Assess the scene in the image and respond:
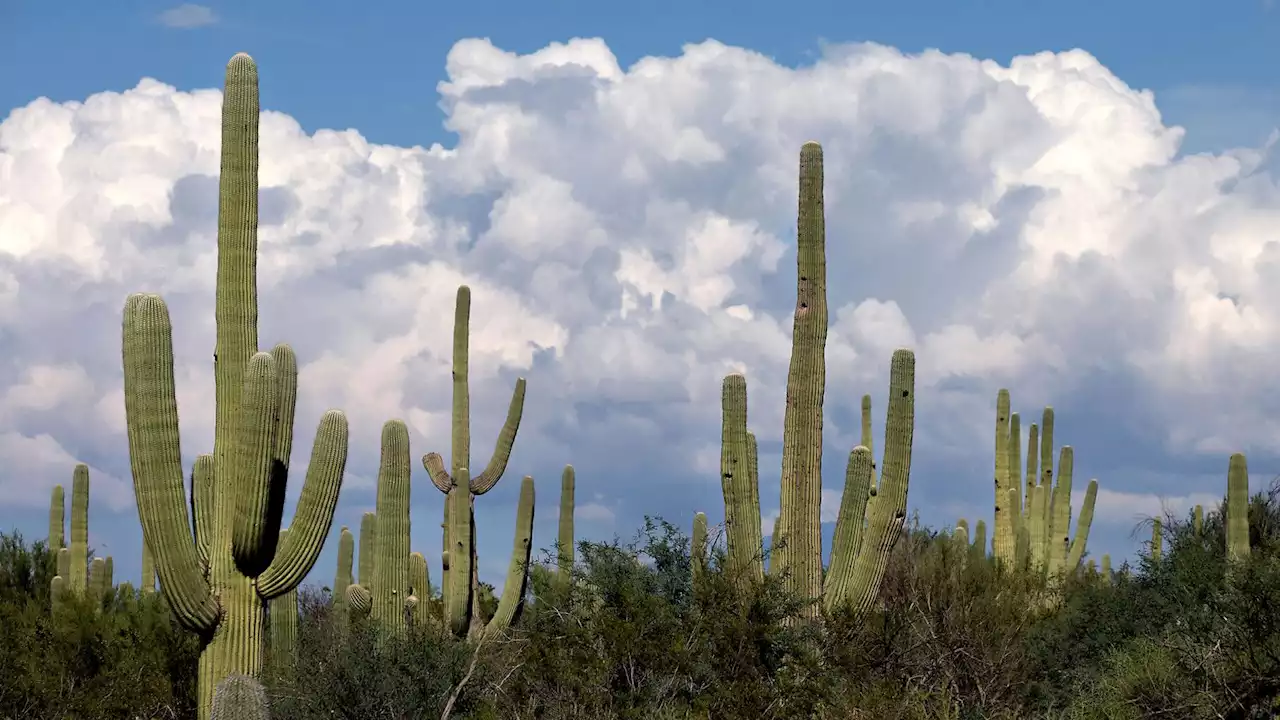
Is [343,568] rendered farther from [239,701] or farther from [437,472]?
[239,701]

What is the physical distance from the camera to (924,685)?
16094mm

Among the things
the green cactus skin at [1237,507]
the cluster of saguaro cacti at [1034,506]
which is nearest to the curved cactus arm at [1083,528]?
the cluster of saguaro cacti at [1034,506]

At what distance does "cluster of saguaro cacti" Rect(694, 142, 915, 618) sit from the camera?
1622 centimetres

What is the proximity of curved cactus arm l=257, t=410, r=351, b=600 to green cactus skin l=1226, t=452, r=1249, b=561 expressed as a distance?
13838 mm

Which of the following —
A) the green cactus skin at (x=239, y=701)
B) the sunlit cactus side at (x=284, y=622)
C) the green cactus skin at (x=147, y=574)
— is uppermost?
the green cactus skin at (x=147, y=574)

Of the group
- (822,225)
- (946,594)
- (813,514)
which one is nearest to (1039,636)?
(946,594)

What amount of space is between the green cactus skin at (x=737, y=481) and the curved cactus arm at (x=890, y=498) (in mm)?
1169

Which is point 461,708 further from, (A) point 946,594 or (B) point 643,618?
(A) point 946,594

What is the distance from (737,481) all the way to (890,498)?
5.59 ft

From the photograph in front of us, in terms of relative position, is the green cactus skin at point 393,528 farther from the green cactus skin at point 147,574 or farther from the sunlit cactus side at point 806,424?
the green cactus skin at point 147,574

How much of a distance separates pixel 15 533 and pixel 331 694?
596 inches

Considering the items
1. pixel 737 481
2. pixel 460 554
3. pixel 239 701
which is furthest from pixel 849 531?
pixel 460 554

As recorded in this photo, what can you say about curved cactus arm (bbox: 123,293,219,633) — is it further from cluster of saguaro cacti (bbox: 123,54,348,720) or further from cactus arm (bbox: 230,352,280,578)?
cactus arm (bbox: 230,352,280,578)

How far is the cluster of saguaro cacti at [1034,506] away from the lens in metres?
27.4
